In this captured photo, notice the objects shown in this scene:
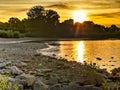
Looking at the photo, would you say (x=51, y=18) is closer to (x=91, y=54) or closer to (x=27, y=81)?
(x=91, y=54)

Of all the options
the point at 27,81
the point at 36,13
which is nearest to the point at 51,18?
the point at 36,13

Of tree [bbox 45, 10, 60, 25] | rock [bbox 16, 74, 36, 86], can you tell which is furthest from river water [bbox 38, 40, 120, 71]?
tree [bbox 45, 10, 60, 25]

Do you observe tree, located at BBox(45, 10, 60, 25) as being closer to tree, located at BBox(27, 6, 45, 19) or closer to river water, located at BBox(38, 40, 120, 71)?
tree, located at BBox(27, 6, 45, 19)

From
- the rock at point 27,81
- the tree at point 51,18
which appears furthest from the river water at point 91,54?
the tree at point 51,18

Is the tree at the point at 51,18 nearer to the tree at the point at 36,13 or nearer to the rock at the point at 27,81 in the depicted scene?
the tree at the point at 36,13

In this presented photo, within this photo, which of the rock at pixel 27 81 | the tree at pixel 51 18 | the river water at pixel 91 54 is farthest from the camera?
the tree at pixel 51 18

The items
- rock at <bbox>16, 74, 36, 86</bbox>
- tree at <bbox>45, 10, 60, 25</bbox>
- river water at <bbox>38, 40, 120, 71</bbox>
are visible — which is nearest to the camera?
rock at <bbox>16, 74, 36, 86</bbox>

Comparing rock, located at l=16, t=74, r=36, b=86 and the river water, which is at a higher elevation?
rock, located at l=16, t=74, r=36, b=86

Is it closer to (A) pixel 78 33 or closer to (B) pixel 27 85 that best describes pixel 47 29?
(A) pixel 78 33

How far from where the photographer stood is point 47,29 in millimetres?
132875

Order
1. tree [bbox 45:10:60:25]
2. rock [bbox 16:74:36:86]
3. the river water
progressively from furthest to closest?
tree [bbox 45:10:60:25]
the river water
rock [bbox 16:74:36:86]

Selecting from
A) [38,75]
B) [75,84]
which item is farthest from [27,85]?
[38,75]

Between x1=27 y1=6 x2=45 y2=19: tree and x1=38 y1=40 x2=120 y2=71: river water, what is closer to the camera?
x1=38 y1=40 x2=120 y2=71: river water

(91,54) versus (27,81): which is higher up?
(27,81)
